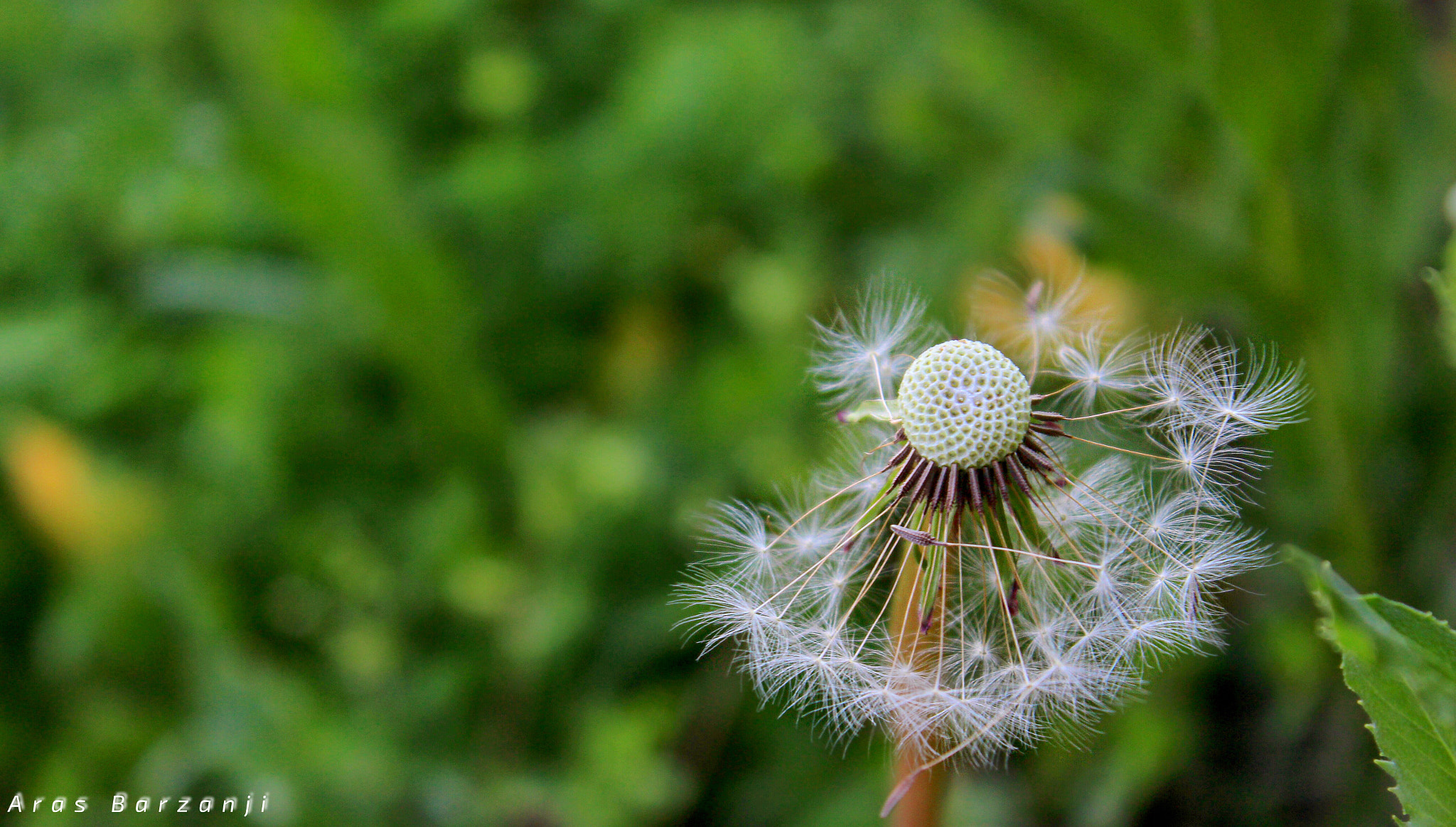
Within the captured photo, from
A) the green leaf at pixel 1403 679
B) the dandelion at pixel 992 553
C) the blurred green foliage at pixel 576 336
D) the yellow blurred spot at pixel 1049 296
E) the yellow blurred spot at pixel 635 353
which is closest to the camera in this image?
the green leaf at pixel 1403 679

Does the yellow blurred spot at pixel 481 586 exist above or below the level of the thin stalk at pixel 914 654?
below

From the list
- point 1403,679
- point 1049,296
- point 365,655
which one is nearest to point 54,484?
point 365,655

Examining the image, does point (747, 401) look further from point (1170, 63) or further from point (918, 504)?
point (918, 504)

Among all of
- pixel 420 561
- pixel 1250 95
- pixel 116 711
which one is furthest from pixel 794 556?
pixel 116 711

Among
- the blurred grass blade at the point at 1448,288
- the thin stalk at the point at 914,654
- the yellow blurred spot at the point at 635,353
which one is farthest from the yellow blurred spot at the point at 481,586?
the blurred grass blade at the point at 1448,288

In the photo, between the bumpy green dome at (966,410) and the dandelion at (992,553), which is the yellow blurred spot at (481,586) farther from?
the bumpy green dome at (966,410)

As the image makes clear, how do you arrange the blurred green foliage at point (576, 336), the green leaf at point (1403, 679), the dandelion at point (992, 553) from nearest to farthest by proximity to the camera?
the green leaf at point (1403, 679)
the dandelion at point (992, 553)
the blurred green foliage at point (576, 336)

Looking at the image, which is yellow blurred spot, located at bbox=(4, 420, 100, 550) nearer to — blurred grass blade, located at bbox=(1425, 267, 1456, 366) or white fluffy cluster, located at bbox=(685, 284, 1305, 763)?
white fluffy cluster, located at bbox=(685, 284, 1305, 763)

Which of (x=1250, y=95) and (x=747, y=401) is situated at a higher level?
(x=1250, y=95)
